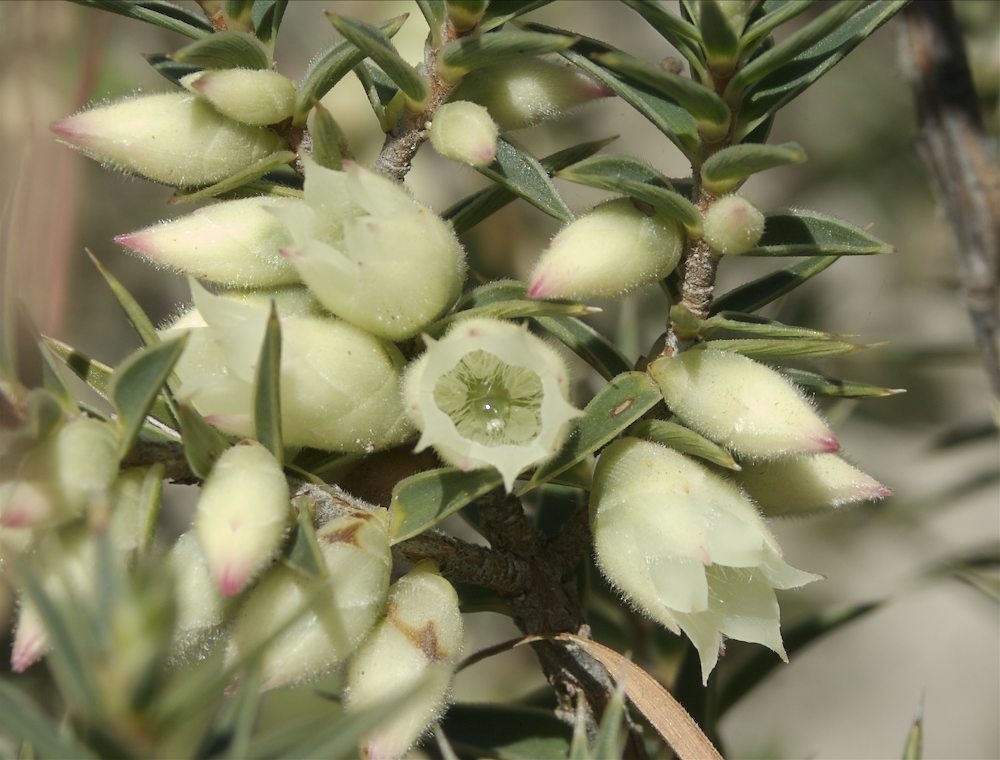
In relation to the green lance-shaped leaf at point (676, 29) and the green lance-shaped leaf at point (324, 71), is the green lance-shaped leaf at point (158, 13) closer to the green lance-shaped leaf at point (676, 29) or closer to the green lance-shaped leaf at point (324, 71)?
the green lance-shaped leaf at point (324, 71)

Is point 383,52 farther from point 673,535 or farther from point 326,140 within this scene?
point 673,535

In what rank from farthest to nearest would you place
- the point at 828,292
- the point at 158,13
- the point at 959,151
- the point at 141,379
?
the point at 828,292, the point at 959,151, the point at 158,13, the point at 141,379

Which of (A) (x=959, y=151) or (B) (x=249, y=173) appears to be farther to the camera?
(A) (x=959, y=151)

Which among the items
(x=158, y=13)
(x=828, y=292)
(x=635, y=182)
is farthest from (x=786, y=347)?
(x=828, y=292)

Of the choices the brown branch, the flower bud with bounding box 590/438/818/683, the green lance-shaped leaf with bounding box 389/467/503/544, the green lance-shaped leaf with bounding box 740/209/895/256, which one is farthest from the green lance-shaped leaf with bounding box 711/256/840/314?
the brown branch

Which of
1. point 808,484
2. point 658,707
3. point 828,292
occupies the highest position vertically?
point 808,484

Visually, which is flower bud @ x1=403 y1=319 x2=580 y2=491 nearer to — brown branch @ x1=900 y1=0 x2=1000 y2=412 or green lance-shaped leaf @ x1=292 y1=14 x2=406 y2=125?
green lance-shaped leaf @ x1=292 y1=14 x2=406 y2=125
